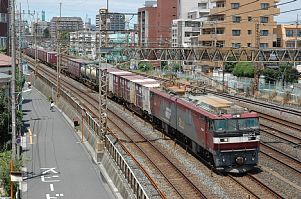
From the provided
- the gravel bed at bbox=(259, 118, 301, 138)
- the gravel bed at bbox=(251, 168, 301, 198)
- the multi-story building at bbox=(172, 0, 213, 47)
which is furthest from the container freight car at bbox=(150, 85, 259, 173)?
the multi-story building at bbox=(172, 0, 213, 47)

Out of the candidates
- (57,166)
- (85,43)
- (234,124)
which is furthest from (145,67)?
(234,124)

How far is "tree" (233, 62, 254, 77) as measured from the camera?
2372 inches

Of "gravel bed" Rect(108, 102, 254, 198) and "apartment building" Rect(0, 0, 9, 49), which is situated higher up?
"apartment building" Rect(0, 0, 9, 49)

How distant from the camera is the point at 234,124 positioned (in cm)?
1786

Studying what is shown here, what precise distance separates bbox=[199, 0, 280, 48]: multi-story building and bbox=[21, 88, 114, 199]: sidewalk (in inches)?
1631

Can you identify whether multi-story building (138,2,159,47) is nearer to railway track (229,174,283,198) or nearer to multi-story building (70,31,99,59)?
multi-story building (70,31,99,59)

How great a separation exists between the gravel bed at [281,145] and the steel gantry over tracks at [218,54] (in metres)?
17.5

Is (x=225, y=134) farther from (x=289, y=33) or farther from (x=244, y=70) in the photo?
(x=289, y=33)

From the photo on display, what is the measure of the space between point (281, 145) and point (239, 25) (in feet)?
160

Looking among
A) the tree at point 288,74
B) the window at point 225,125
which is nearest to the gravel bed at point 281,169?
the window at point 225,125

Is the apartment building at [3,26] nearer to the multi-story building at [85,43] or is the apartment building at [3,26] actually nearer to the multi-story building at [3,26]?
the multi-story building at [3,26]

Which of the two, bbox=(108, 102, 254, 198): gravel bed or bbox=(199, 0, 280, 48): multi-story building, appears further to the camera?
bbox=(199, 0, 280, 48): multi-story building

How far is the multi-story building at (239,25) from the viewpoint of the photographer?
229 feet

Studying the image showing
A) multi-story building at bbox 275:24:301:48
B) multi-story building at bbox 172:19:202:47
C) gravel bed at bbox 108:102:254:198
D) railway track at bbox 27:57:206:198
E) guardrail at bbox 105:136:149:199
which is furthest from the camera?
multi-story building at bbox 172:19:202:47
